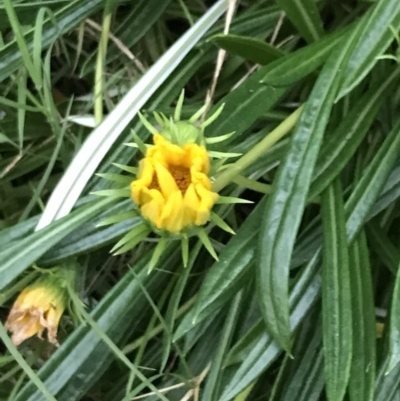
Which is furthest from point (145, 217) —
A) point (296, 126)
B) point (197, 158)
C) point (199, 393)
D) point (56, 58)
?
point (56, 58)

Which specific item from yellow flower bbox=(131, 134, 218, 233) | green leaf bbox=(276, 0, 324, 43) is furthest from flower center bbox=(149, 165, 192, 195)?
green leaf bbox=(276, 0, 324, 43)

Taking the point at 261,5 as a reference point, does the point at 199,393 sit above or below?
below

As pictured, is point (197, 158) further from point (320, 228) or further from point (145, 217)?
point (320, 228)

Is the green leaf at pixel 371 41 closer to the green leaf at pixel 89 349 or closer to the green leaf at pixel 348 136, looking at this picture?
the green leaf at pixel 348 136

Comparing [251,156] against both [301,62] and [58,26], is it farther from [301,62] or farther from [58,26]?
[58,26]

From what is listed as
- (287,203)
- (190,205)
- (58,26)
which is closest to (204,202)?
(190,205)
